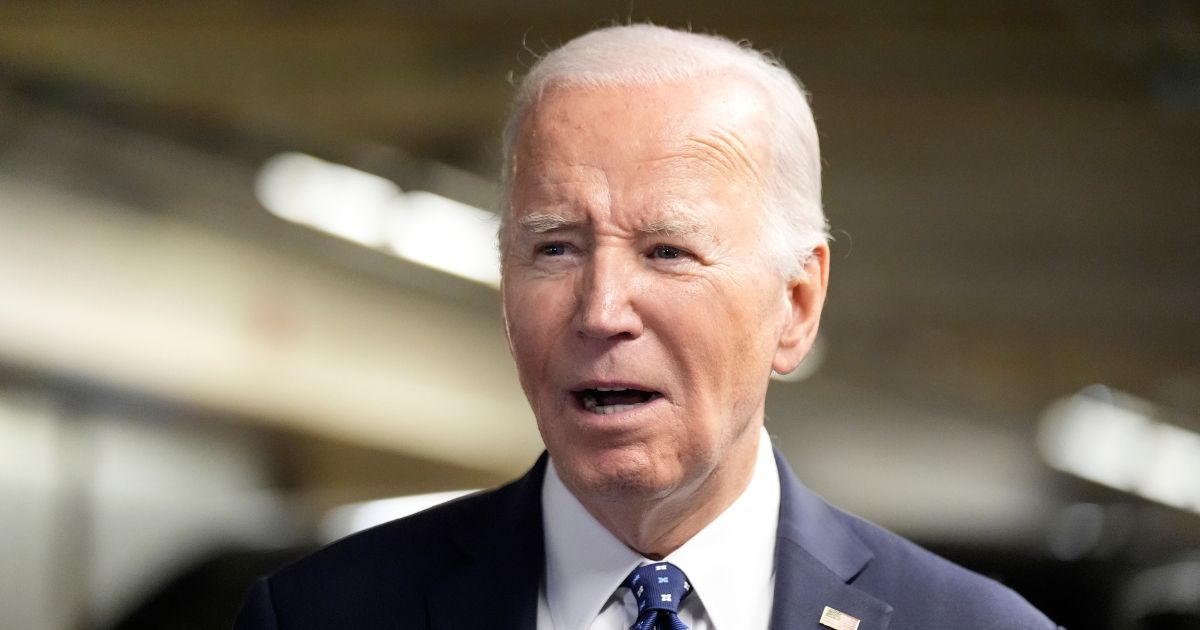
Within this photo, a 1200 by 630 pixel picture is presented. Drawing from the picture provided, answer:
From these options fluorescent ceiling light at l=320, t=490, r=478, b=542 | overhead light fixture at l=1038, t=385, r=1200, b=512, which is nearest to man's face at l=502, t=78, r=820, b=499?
fluorescent ceiling light at l=320, t=490, r=478, b=542

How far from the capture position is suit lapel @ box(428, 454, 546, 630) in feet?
6.21

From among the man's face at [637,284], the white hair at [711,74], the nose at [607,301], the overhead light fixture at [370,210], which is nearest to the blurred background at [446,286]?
the overhead light fixture at [370,210]

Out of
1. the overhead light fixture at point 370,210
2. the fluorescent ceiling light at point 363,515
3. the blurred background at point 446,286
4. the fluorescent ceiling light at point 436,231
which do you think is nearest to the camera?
the blurred background at point 446,286

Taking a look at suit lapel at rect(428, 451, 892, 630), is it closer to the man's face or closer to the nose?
the man's face

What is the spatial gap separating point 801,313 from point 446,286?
18.0 ft

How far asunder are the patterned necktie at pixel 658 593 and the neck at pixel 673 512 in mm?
35

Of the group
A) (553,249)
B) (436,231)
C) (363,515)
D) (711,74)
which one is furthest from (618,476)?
(436,231)

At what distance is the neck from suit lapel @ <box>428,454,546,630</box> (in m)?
0.10

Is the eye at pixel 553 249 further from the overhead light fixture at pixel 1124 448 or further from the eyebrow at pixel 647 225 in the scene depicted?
the overhead light fixture at pixel 1124 448

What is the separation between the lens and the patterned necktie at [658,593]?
1841 millimetres

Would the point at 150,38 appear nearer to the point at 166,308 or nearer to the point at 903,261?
the point at 166,308

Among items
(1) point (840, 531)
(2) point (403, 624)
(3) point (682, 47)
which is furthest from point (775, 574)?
(3) point (682, 47)

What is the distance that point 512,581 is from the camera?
192 cm

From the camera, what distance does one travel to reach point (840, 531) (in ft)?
6.67
